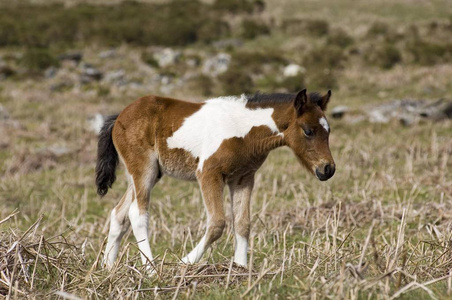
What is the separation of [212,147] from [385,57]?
2237 centimetres

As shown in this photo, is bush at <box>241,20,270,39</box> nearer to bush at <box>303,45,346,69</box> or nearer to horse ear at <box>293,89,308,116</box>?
bush at <box>303,45,346,69</box>

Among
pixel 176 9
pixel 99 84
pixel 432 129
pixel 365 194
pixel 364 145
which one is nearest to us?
pixel 365 194

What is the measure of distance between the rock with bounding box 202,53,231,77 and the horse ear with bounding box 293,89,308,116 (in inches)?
843

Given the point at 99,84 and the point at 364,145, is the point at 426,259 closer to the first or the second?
the point at 364,145

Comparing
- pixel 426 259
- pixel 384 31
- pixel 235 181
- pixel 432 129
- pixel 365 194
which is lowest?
pixel 384 31

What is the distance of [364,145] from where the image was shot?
13.3 meters

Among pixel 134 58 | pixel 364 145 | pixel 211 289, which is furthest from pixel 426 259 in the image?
pixel 134 58

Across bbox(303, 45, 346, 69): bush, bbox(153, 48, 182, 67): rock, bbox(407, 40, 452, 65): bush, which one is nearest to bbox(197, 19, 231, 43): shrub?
bbox(153, 48, 182, 67): rock

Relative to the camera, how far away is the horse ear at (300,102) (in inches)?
213

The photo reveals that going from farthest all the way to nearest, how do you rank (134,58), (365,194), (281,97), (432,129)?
(134,58)
(432,129)
(365,194)
(281,97)

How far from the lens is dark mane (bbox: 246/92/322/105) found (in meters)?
5.68

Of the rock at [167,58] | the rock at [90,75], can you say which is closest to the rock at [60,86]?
the rock at [90,75]

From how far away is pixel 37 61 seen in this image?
91.6 feet

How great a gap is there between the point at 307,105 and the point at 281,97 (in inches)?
16.6
